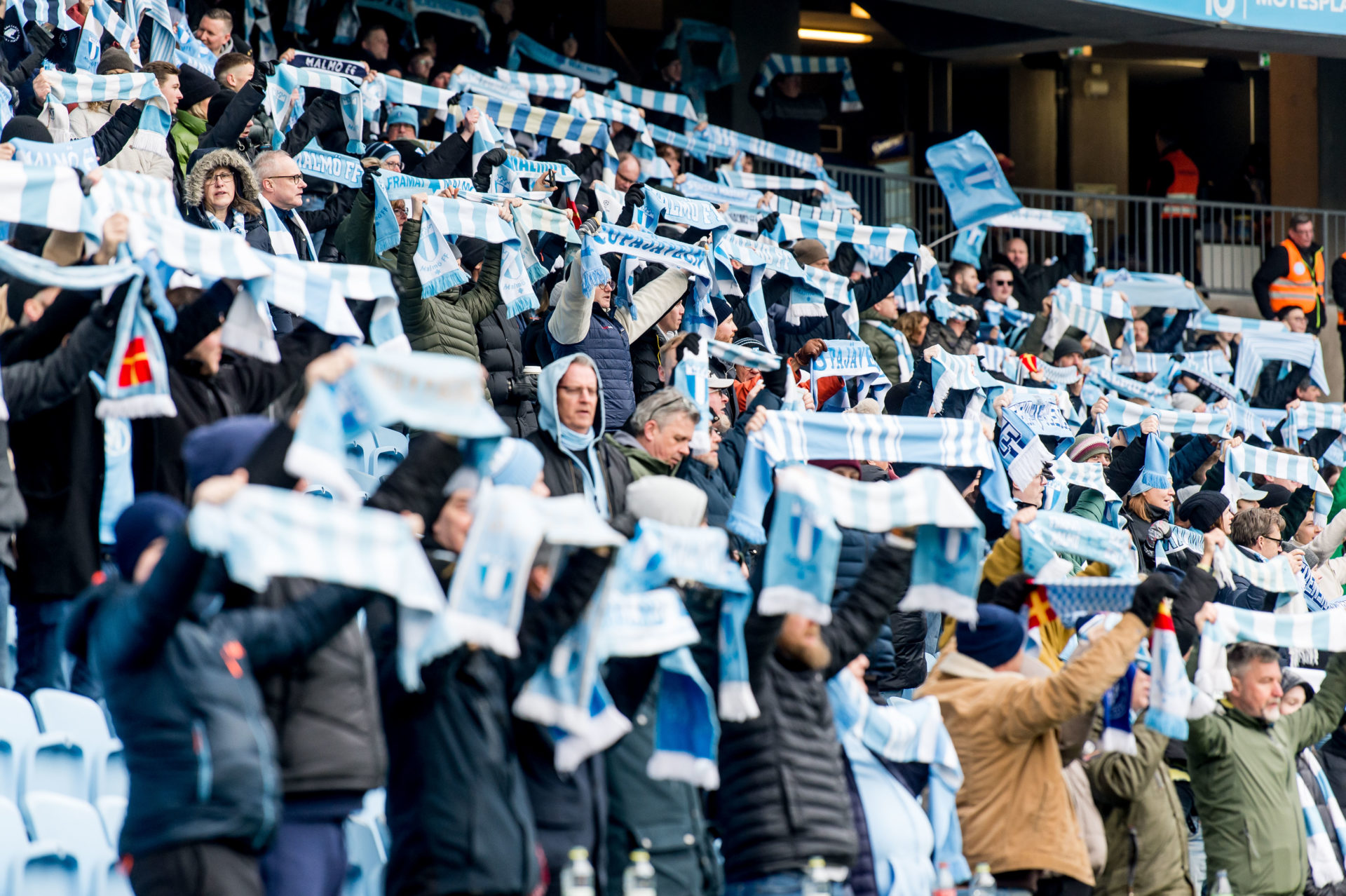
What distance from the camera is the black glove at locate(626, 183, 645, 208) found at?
11258 mm

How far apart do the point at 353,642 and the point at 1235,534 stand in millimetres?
6141

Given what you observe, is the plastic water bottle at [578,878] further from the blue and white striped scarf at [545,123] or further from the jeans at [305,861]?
the blue and white striped scarf at [545,123]

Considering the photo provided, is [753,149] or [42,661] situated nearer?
[42,661]

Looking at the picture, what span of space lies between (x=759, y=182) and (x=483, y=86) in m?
2.82

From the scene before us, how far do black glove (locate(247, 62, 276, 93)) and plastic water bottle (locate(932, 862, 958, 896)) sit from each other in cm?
547

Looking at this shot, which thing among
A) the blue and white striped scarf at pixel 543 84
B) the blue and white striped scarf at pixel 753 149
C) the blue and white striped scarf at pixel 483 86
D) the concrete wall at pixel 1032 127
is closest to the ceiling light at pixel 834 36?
the concrete wall at pixel 1032 127

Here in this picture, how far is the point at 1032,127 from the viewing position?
24078 millimetres

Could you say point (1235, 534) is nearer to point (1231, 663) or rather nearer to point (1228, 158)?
point (1231, 663)

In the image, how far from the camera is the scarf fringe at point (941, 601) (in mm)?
5477

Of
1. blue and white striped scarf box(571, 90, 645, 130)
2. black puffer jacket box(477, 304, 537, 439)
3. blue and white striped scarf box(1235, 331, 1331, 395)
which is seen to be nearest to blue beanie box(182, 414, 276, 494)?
black puffer jacket box(477, 304, 537, 439)

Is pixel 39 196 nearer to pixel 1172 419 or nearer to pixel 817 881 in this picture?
pixel 817 881

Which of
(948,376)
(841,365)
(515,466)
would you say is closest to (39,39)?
(841,365)

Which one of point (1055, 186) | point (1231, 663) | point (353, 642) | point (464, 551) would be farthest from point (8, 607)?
point (1055, 186)

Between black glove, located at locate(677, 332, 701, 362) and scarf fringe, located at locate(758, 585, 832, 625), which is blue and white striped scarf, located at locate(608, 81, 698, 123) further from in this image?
scarf fringe, located at locate(758, 585, 832, 625)
